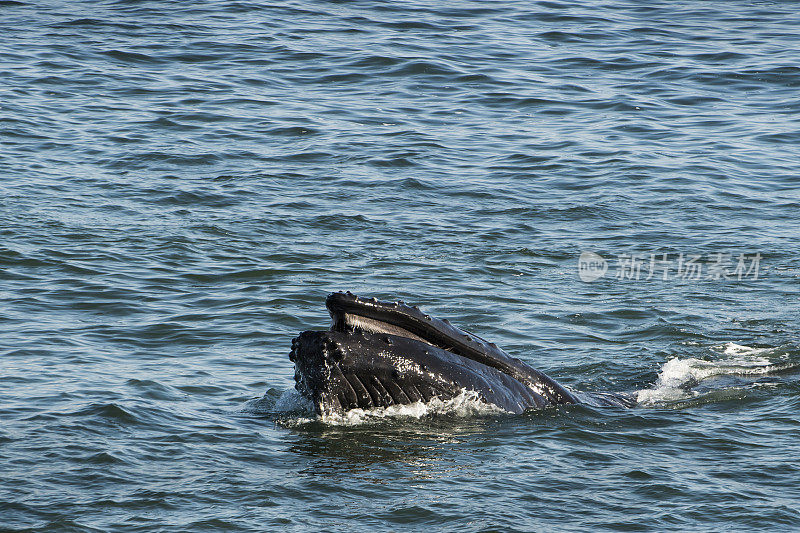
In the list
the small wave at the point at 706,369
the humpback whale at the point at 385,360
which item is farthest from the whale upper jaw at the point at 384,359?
the small wave at the point at 706,369

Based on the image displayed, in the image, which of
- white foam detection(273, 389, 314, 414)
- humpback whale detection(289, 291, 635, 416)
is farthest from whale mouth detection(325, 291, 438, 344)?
white foam detection(273, 389, 314, 414)

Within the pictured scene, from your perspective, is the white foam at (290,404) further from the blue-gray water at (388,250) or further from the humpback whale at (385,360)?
the humpback whale at (385,360)

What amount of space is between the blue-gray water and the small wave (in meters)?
0.04

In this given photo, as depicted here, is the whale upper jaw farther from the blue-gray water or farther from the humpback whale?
the blue-gray water

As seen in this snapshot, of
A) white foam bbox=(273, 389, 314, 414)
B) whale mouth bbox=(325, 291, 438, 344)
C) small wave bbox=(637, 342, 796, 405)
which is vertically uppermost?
whale mouth bbox=(325, 291, 438, 344)

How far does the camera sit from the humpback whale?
7977 millimetres

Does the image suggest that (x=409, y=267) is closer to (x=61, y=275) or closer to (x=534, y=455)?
(x=61, y=275)

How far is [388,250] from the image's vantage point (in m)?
15.0

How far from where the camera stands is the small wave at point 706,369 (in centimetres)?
1021

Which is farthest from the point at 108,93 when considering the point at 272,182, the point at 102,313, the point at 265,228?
the point at 102,313

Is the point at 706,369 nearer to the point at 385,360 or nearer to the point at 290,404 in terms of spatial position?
the point at 290,404

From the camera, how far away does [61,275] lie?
44.6 feet

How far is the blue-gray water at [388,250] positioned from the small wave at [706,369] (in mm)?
42

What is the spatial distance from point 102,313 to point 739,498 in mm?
7230
